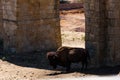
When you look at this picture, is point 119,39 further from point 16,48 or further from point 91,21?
point 16,48

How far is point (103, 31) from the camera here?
13.3 meters

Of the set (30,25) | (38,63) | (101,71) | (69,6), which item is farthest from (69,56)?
(69,6)

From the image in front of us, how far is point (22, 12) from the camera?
16641 millimetres

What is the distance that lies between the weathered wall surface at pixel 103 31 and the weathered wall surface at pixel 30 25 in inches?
161

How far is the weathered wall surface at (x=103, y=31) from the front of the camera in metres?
13.0

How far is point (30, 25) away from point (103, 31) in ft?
15.2

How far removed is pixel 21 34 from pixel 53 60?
382cm

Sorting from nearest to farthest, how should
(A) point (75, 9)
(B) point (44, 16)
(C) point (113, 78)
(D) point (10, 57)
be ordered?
(C) point (113, 78) → (D) point (10, 57) → (B) point (44, 16) → (A) point (75, 9)

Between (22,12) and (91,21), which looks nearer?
(91,21)

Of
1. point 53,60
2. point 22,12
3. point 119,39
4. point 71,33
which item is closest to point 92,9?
point 119,39

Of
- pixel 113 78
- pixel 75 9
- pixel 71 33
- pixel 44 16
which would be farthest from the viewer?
pixel 75 9

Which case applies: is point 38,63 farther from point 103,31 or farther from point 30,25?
point 103,31

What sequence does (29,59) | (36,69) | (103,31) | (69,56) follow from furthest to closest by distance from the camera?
(29,59)
(36,69)
(103,31)
(69,56)

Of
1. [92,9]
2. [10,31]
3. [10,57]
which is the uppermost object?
[92,9]
